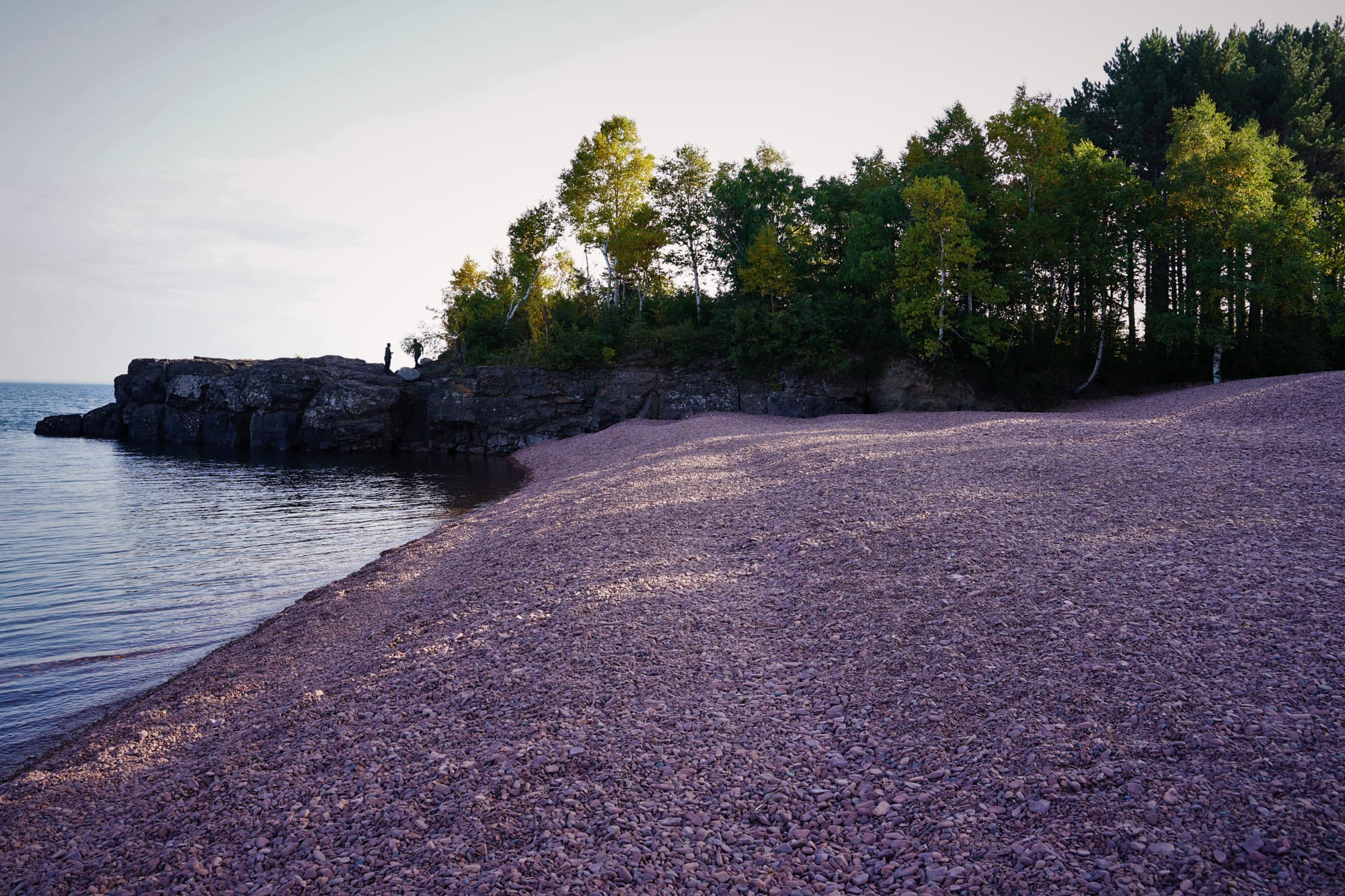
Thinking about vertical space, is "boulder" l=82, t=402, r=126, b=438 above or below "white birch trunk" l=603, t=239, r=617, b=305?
below

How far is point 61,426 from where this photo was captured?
2056 inches

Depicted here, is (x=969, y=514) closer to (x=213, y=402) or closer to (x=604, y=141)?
(x=604, y=141)

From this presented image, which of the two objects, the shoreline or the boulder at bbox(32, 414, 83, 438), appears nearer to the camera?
the shoreline

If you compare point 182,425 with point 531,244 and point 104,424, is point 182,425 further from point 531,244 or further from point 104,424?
point 531,244

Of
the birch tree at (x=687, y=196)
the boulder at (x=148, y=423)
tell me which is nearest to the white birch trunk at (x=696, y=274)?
the birch tree at (x=687, y=196)

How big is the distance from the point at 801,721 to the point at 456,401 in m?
37.8

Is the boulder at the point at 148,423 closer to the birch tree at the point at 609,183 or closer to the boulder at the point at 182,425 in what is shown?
the boulder at the point at 182,425

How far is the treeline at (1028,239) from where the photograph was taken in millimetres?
29422

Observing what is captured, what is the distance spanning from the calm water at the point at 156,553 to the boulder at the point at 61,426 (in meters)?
22.8

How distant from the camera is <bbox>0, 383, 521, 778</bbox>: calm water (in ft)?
30.5

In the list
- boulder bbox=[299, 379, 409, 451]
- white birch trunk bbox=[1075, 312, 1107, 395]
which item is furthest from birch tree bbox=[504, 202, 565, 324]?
white birch trunk bbox=[1075, 312, 1107, 395]

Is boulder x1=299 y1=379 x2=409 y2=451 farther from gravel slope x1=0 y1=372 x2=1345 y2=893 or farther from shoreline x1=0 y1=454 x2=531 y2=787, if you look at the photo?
gravel slope x1=0 y1=372 x2=1345 y2=893

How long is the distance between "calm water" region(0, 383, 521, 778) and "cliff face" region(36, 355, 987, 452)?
22.5 ft

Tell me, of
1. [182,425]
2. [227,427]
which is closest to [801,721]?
[227,427]
